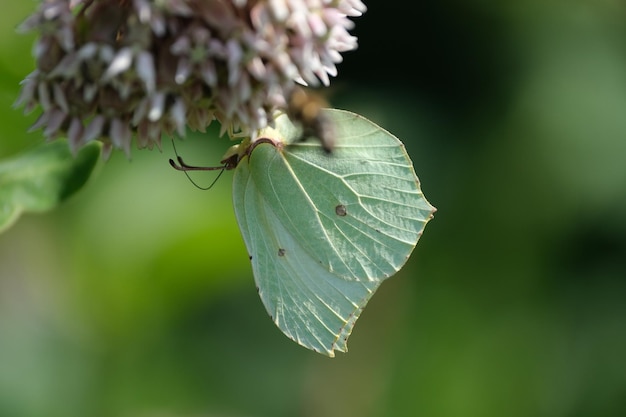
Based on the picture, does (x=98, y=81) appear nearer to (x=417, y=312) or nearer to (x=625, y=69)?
(x=417, y=312)

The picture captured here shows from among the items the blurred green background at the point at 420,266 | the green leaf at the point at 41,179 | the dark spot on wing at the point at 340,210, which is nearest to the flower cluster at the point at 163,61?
the green leaf at the point at 41,179

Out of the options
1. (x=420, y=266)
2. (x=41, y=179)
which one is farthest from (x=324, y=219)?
(x=420, y=266)

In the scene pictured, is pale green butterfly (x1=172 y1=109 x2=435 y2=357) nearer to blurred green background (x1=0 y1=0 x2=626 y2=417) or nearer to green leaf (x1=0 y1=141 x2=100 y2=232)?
green leaf (x1=0 y1=141 x2=100 y2=232)

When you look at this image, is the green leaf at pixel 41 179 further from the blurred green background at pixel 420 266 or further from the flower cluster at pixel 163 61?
the blurred green background at pixel 420 266

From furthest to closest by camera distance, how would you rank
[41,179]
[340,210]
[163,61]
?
[340,210] < [41,179] < [163,61]

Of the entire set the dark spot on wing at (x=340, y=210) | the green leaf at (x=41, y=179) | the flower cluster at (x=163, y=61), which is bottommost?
the green leaf at (x=41, y=179)

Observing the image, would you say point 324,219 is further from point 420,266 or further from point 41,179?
point 420,266

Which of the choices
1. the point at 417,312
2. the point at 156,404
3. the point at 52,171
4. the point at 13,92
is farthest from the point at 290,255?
the point at 417,312
